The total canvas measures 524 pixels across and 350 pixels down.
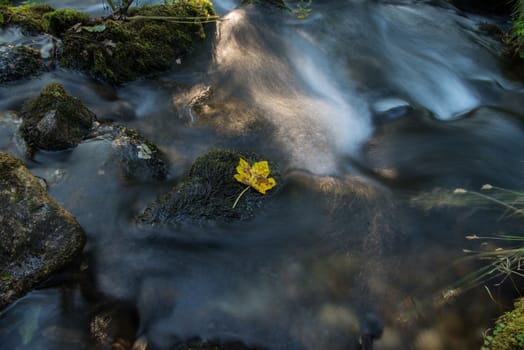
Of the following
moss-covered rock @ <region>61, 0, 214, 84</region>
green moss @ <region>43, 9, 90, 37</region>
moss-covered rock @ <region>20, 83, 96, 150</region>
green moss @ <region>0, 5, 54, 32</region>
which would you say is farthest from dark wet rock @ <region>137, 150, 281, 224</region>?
green moss @ <region>0, 5, 54, 32</region>

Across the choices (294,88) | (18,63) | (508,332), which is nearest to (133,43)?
(18,63)

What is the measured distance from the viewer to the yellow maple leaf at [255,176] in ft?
10.3

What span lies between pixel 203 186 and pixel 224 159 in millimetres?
314

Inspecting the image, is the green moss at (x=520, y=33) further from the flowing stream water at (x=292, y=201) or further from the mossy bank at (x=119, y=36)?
the mossy bank at (x=119, y=36)

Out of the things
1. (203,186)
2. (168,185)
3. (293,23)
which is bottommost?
(168,185)

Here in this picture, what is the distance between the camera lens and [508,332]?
2.31 meters

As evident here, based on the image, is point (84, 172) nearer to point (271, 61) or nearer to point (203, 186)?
point (203, 186)

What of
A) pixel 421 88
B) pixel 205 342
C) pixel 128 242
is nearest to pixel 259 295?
pixel 205 342

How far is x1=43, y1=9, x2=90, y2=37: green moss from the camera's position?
4422 mm

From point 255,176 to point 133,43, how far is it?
264cm

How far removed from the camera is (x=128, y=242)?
2.99 metres

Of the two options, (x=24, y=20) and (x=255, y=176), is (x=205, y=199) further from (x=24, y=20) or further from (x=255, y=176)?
(x=24, y=20)

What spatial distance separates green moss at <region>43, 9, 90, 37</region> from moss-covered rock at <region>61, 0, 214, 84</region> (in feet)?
0.66

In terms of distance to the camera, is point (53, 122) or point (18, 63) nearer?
point (53, 122)
